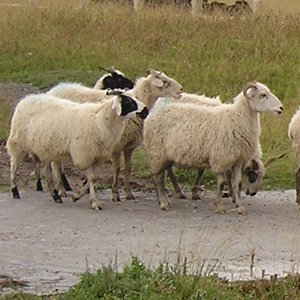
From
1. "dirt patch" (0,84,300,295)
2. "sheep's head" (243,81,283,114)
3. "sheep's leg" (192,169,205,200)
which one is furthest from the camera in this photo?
"sheep's leg" (192,169,205,200)

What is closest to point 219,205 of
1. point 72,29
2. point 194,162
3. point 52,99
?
point 194,162

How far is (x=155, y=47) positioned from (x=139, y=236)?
14.5 m

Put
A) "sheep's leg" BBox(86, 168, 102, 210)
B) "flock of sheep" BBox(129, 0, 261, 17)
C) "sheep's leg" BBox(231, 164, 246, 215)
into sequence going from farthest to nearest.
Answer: "flock of sheep" BBox(129, 0, 261, 17) < "sheep's leg" BBox(231, 164, 246, 215) < "sheep's leg" BBox(86, 168, 102, 210)

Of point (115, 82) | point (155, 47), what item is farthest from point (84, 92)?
point (155, 47)

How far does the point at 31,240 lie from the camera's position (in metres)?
10.6

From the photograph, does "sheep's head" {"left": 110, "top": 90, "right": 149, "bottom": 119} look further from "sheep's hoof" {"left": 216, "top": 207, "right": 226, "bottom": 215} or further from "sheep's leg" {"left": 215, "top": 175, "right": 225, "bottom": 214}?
"sheep's hoof" {"left": 216, "top": 207, "right": 226, "bottom": 215}

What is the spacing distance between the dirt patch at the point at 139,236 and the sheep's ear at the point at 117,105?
4.02 ft

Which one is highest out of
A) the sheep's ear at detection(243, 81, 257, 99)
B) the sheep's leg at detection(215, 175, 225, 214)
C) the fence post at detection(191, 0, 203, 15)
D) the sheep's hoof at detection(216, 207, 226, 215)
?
the sheep's ear at detection(243, 81, 257, 99)

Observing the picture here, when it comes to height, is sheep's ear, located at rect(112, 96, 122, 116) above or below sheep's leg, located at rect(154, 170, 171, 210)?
above

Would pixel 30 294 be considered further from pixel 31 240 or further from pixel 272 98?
pixel 272 98

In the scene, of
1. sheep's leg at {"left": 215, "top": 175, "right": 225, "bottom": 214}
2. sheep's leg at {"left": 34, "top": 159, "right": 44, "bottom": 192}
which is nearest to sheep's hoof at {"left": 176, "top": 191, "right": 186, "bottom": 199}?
sheep's leg at {"left": 215, "top": 175, "right": 225, "bottom": 214}

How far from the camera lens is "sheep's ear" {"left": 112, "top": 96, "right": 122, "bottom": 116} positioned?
12859 mm

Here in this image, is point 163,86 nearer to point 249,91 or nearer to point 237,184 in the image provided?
point 249,91

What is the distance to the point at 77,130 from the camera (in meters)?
12.9
